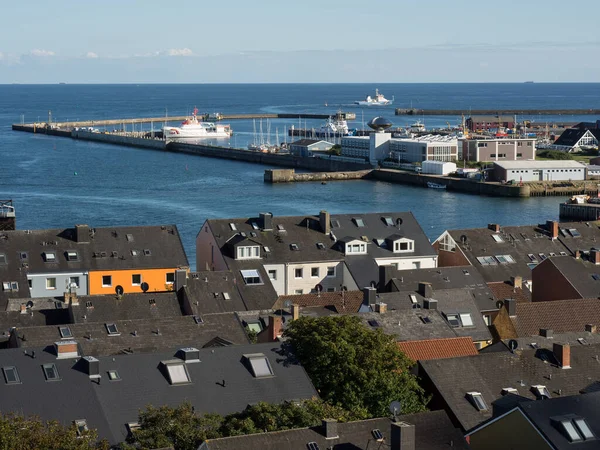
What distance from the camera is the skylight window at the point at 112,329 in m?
22.5

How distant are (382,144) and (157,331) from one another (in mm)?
69348

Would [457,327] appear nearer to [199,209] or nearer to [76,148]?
[199,209]

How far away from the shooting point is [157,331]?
2261cm

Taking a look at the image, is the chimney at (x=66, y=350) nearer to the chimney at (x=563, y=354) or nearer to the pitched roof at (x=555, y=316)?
the chimney at (x=563, y=354)

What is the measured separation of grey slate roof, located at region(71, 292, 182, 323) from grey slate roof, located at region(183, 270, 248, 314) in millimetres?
521

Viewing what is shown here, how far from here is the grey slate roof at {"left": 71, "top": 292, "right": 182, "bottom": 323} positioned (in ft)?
85.6

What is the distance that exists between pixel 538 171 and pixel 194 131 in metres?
54.8

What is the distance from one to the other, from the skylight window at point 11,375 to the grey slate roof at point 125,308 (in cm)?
706

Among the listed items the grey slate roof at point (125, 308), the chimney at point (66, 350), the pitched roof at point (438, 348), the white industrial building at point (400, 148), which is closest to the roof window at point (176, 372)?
the chimney at point (66, 350)

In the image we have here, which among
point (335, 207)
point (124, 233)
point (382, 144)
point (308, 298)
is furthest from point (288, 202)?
point (308, 298)

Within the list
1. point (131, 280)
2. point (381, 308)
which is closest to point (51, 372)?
point (381, 308)

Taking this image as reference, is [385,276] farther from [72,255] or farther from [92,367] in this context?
[92,367]

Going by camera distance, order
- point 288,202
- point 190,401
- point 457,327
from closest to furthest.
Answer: point 190,401 < point 457,327 < point 288,202

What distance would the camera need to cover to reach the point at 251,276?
104 feet
